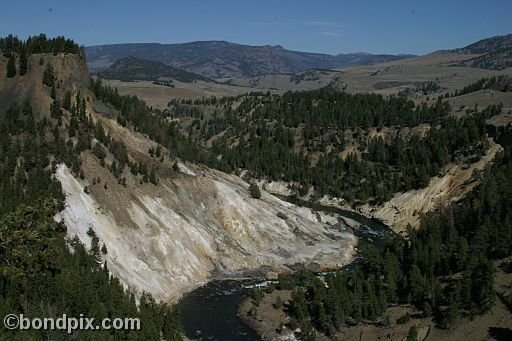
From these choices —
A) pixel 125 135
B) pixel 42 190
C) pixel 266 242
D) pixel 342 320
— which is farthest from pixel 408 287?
pixel 125 135

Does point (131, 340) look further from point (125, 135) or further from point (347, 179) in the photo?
point (347, 179)

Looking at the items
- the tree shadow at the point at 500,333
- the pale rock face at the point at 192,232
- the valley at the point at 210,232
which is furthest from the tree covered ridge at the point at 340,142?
the tree shadow at the point at 500,333

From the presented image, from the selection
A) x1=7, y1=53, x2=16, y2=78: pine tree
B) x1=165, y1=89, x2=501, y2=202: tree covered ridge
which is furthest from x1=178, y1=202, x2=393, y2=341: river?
x1=7, y1=53, x2=16, y2=78: pine tree

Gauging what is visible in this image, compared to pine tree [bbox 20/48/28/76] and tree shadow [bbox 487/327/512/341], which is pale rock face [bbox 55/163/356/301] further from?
tree shadow [bbox 487/327/512/341]

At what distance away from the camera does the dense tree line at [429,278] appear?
49.9m

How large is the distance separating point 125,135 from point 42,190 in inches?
863

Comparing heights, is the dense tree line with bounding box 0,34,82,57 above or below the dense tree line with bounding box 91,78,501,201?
above

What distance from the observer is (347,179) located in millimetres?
117562

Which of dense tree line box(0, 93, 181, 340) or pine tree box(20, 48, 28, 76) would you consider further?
pine tree box(20, 48, 28, 76)

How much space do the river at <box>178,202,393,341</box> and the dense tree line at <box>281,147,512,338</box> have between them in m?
4.85

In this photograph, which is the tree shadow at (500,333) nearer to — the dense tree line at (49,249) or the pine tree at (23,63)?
the dense tree line at (49,249)

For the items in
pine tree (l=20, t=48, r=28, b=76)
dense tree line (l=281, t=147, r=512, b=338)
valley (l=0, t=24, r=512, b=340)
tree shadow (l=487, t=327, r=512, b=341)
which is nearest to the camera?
tree shadow (l=487, t=327, r=512, b=341)

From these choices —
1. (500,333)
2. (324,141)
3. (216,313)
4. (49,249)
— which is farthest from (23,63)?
(324,141)

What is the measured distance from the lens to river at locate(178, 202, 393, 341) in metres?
51.2
